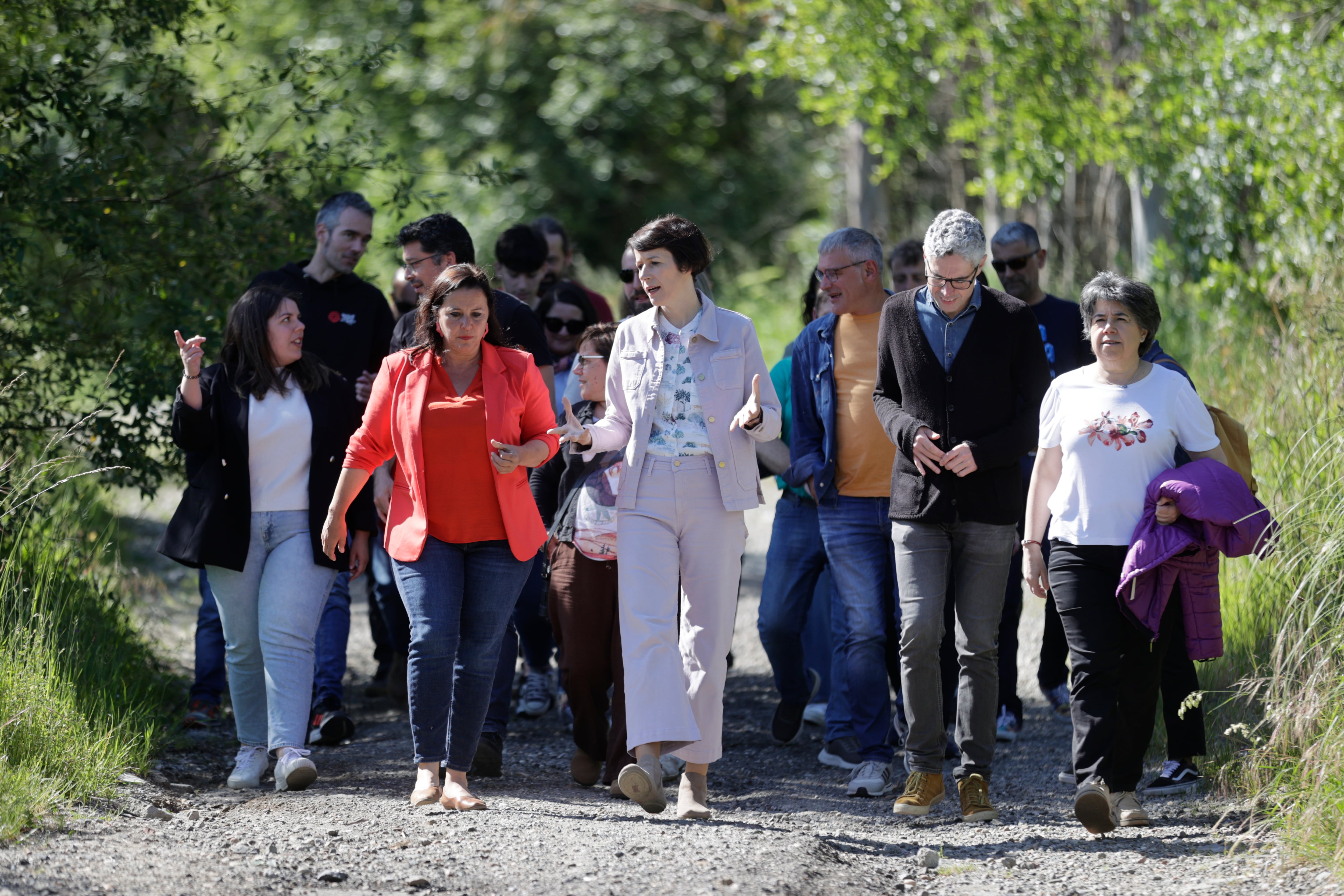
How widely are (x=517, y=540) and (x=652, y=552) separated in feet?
1.69

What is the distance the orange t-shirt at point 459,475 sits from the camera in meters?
5.49

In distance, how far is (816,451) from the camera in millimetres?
6461

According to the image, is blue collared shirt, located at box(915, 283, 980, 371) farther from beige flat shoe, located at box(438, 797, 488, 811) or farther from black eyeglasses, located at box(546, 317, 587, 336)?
beige flat shoe, located at box(438, 797, 488, 811)

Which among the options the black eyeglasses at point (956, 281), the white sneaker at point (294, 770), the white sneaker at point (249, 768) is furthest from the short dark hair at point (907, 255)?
the white sneaker at point (249, 768)

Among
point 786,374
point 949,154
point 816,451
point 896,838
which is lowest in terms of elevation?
point 896,838

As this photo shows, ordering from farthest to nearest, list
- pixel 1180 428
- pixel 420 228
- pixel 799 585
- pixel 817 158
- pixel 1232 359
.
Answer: pixel 817 158
pixel 1232 359
pixel 799 585
pixel 420 228
pixel 1180 428

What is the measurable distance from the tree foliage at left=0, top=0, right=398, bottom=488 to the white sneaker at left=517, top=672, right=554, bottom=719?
2304mm

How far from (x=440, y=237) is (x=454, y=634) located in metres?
1.79

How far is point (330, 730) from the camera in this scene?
7.04 meters

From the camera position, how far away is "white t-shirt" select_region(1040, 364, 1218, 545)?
530 cm

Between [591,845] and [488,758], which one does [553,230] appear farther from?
[591,845]

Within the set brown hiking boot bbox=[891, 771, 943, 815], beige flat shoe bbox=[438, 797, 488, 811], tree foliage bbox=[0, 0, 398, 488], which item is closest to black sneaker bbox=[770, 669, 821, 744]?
brown hiking boot bbox=[891, 771, 943, 815]

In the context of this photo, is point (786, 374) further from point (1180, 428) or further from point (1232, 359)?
point (1232, 359)

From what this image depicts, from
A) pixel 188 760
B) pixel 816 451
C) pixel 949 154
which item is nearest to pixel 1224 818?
pixel 816 451
